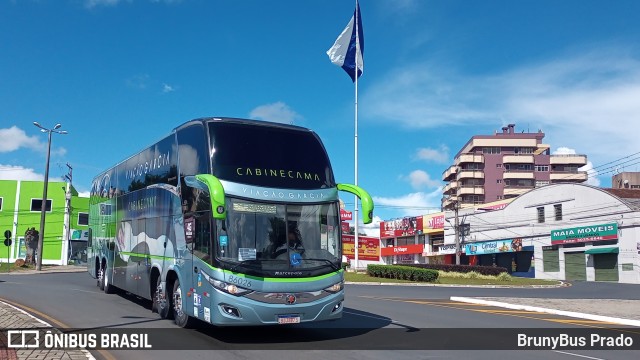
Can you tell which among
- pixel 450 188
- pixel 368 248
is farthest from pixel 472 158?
pixel 368 248

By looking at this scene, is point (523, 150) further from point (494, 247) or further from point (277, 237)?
point (277, 237)

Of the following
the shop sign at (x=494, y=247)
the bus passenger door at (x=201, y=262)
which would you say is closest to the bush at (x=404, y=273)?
the shop sign at (x=494, y=247)

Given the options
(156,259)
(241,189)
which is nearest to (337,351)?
(241,189)

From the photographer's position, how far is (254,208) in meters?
10.0

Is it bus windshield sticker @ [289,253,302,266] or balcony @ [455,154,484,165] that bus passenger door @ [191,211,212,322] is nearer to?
bus windshield sticker @ [289,253,302,266]

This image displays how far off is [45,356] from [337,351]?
14.9ft

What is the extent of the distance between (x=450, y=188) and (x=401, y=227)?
2064cm

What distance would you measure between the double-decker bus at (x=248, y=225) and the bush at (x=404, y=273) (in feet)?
78.9

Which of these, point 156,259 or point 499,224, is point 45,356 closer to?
point 156,259

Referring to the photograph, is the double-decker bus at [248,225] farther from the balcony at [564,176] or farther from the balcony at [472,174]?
the balcony at [564,176]

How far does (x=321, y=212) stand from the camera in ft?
34.9

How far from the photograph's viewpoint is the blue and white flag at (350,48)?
3812 centimetres

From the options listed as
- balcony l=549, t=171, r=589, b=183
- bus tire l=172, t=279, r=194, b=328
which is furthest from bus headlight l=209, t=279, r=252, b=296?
balcony l=549, t=171, r=589, b=183

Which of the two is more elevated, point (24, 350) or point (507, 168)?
point (507, 168)
